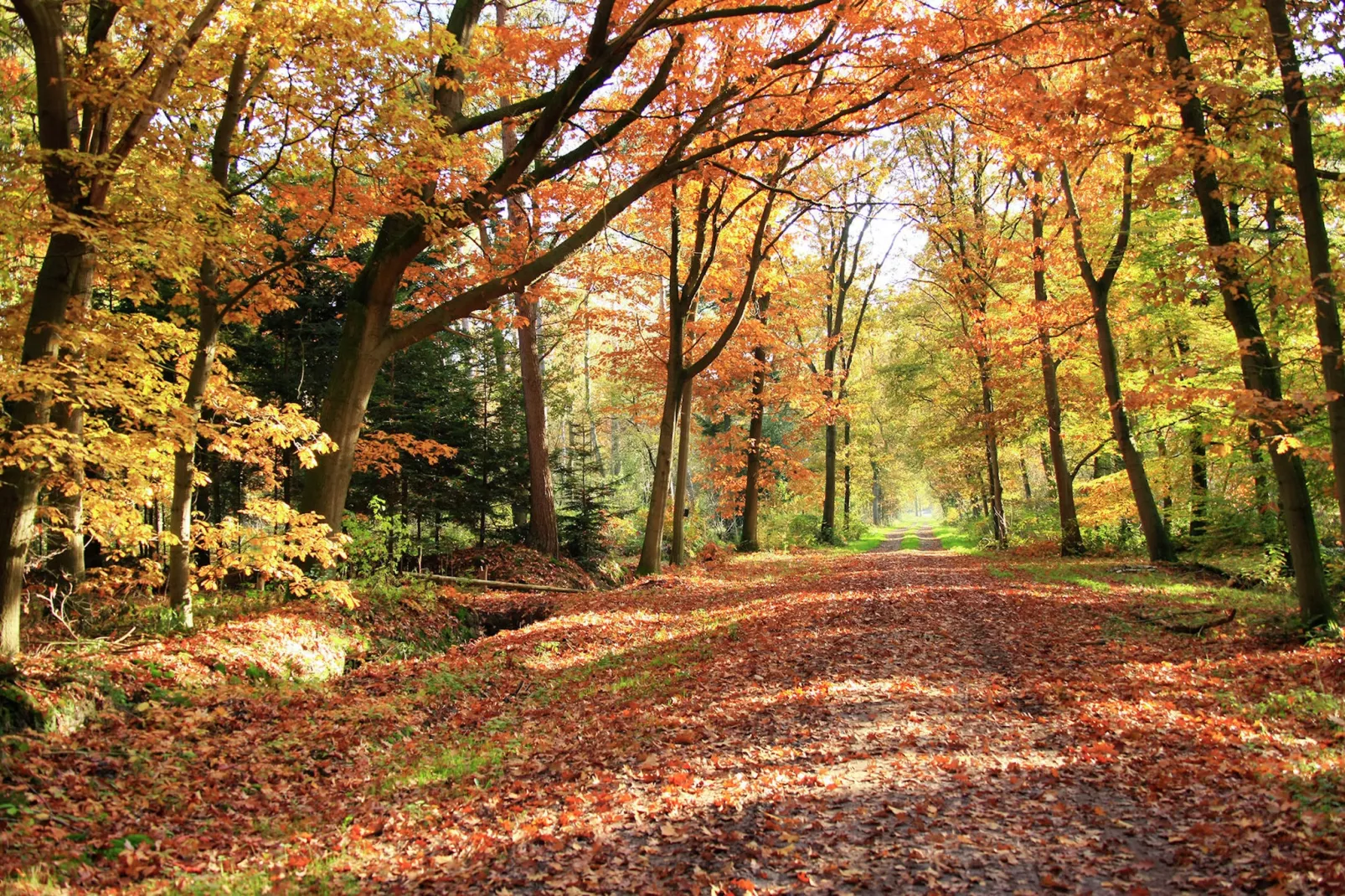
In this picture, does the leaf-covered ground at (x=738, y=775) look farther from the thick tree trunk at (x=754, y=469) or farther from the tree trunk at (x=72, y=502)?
the thick tree trunk at (x=754, y=469)

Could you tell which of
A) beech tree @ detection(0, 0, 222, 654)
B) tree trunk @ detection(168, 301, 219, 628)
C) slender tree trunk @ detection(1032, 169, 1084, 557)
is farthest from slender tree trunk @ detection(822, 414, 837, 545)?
beech tree @ detection(0, 0, 222, 654)

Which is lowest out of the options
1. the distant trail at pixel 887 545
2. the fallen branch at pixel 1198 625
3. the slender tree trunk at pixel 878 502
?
the distant trail at pixel 887 545

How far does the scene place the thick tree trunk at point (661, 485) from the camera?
16891mm

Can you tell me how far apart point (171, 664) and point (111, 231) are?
4.07m

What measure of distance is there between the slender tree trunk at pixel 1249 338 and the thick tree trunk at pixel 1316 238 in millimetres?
688

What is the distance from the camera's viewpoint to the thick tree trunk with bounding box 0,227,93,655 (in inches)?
246

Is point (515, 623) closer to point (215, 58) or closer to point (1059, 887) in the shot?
point (215, 58)

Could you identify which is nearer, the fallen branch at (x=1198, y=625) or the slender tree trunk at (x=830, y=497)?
the fallen branch at (x=1198, y=625)

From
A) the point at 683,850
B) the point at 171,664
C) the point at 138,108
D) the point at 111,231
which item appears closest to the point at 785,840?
the point at 683,850

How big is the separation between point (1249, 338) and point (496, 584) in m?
12.1

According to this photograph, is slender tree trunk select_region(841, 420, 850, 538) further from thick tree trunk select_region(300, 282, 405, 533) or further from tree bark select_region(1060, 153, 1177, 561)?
thick tree trunk select_region(300, 282, 405, 533)

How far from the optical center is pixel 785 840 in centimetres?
413

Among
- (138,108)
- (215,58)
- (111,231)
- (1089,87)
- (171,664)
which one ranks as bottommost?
(171,664)

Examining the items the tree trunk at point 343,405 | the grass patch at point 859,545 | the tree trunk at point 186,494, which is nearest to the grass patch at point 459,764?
the tree trunk at point 186,494
